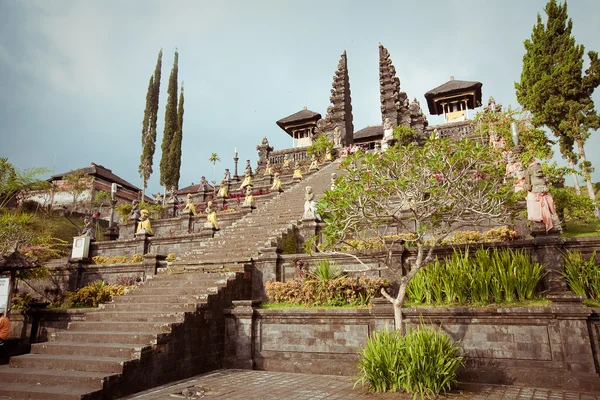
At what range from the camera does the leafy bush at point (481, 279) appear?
7.76 m

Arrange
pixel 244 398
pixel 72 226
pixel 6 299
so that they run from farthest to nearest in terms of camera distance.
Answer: pixel 72 226
pixel 6 299
pixel 244 398

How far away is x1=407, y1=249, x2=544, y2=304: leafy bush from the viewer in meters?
7.76

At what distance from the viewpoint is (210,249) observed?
13.7 meters

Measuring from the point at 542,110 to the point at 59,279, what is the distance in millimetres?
24025

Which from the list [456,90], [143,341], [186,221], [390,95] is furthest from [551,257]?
[456,90]

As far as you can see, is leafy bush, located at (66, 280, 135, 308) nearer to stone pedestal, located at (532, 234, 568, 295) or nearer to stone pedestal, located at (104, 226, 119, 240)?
stone pedestal, located at (104, 226, 119, 240)

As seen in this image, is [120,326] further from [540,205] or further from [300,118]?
[300,118]

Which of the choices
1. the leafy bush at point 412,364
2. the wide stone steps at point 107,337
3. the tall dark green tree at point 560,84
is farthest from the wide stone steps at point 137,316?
the tall dark green tree at point 560,84

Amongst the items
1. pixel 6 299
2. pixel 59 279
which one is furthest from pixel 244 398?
pixel 59 279

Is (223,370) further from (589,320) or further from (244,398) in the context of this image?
(589,320)

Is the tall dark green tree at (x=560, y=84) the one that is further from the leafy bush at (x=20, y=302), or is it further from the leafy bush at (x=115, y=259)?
the leafy bush at (x=20, y=302)

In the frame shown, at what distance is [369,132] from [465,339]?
37.0 m

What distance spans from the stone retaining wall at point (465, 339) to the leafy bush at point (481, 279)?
0.61 meters

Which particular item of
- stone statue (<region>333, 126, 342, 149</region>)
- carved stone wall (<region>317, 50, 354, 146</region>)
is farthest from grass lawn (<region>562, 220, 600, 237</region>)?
carved stone wall (<region>317, 50, 354, 146</region>)
